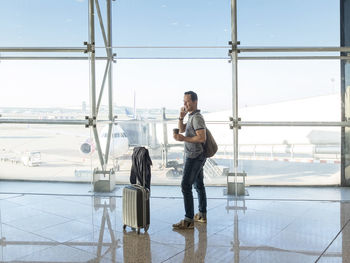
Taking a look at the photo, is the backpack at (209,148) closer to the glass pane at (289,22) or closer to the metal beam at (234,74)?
the metal beam at (234,74)

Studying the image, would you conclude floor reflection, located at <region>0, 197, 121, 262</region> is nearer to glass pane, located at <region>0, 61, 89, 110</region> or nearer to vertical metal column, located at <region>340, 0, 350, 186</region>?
glass pane, located at <region>0, 61, 89, 110</region>

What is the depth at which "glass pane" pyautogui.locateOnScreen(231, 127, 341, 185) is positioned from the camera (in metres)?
5.79

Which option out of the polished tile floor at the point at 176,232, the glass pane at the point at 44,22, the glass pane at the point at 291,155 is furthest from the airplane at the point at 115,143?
the glass pane at the point at 291,155

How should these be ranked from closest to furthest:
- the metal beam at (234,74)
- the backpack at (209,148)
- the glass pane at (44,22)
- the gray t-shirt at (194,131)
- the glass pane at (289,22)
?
the gray t-shirt at (194,131), the backpack at (209,148), the metal beam at (234,74), the glass pane at (289,22), the glass pane at (44,22)

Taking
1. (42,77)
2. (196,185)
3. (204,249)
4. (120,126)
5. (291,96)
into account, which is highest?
(42,77)

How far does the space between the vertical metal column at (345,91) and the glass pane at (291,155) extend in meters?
0.09

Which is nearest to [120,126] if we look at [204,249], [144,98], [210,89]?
[144,98]

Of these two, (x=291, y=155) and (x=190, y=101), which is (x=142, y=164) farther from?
(x=291, y=155)

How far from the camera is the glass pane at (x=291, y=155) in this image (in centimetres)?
579

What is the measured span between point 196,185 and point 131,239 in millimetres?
969

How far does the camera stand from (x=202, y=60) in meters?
5.69

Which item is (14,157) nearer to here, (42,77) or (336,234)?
(42,77)

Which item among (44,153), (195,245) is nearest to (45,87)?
(44,153)

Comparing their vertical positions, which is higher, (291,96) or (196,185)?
(291,96)
